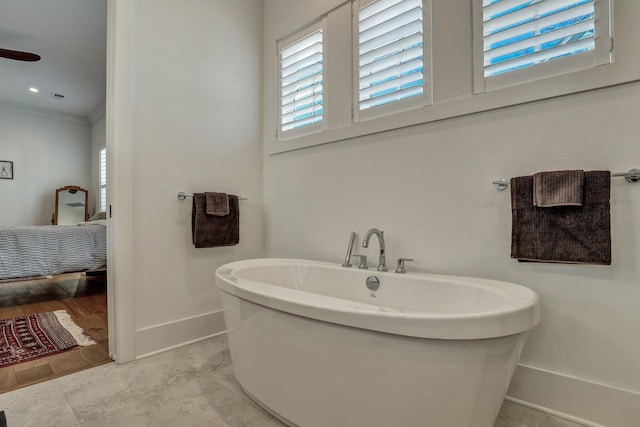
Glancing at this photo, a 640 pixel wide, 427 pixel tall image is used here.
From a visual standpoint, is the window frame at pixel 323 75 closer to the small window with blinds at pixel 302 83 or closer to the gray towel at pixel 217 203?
the small window with blinds at pixel 302 83

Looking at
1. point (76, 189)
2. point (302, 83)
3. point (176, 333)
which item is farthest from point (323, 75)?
point (76, 189)

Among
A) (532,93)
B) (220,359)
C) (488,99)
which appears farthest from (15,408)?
(532,93)

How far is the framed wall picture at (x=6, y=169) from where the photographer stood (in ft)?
17.1

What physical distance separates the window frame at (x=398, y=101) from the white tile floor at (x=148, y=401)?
162cm

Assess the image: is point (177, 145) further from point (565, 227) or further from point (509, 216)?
point (565, 227)

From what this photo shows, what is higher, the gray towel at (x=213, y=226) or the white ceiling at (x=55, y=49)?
the white ceiling at (x=55, y=49)

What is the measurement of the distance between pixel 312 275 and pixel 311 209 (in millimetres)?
546

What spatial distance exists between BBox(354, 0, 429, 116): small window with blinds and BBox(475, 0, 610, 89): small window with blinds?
0.32 metres

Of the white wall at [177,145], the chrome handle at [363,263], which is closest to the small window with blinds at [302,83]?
the white wall at [177,145]

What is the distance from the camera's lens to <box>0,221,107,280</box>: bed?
300 cm

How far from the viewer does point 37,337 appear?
225 cm

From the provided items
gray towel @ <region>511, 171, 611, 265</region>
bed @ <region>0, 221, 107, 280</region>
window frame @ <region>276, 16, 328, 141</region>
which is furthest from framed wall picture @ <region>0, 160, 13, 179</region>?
gray towel @ <region>511, 171, 611, 265</region>

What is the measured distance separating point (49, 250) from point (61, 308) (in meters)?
0.65

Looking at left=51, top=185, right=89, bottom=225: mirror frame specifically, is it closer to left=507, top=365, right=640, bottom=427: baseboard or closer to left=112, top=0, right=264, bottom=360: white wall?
left=112, top=0, right=264, bottom=360: white wall
